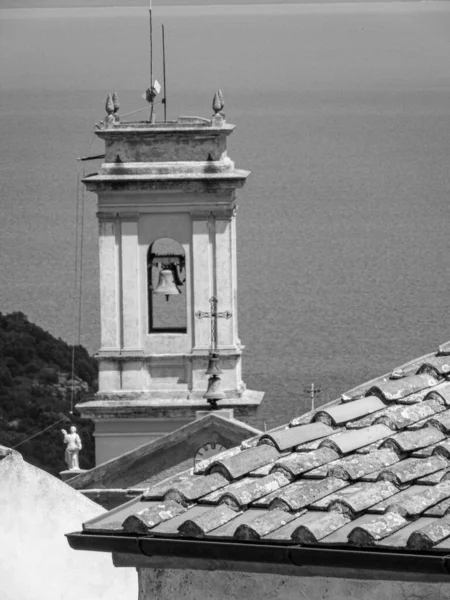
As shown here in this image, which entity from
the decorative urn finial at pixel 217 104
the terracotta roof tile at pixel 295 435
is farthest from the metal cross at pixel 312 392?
the terracotta roof tile at pixel 295 435

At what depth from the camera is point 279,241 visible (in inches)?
1720

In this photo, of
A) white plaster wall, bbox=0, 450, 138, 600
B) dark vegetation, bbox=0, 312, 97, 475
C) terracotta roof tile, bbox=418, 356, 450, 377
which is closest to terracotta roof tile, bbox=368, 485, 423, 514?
terracotta roof tile, bbox=418, 356, 450, 377

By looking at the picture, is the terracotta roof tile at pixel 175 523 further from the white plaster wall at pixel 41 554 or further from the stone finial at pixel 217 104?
the stone finial at pixel 217 104

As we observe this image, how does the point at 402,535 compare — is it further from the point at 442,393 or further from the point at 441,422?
the point at 442,393

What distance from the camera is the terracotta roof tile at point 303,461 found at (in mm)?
5707

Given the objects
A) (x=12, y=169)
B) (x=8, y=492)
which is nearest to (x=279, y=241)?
(x=12, y=169)

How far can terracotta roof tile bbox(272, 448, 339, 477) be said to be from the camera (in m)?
5.71

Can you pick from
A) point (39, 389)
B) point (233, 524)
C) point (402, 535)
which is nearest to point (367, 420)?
point (233, 524)

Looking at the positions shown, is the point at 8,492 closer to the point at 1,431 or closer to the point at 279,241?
the point at 1,431

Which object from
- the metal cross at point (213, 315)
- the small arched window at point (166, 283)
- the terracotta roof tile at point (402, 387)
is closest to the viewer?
the terracotta roof tile at point (402, 387)

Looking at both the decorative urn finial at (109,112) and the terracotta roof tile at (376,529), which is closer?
the terracotta roof tile at (376,529)

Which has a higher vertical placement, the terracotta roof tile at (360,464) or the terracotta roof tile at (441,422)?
the terracotta roof tile at (441,422)

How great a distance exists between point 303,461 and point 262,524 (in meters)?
0.47

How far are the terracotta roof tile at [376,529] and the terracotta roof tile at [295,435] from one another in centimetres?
68
